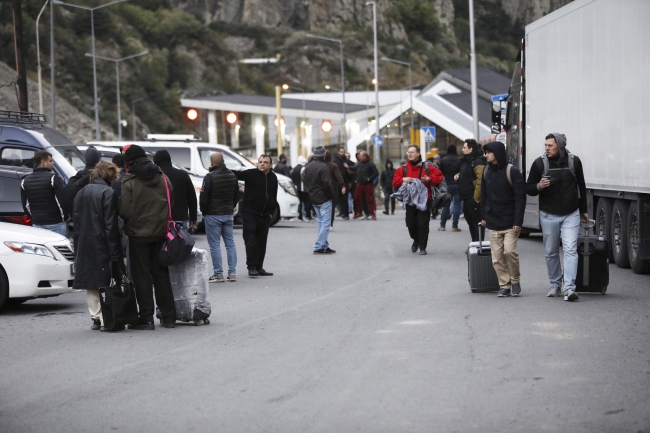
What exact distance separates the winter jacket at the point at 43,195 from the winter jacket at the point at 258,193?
2.70 meters

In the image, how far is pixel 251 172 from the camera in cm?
1648

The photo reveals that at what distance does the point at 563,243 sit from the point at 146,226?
465cm

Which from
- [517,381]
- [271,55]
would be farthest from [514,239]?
[271,55]

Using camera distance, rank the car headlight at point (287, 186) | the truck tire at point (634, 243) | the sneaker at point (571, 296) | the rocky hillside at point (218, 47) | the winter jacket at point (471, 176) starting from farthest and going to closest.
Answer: the rocky hillside at point (218, 47) → the car headlight at point (287, 186) → the winter jacket at point (471, 176) → the truck tire at point (634, 243) → the sneaker at point (571, 296)

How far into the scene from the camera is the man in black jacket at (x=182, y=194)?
1402cm

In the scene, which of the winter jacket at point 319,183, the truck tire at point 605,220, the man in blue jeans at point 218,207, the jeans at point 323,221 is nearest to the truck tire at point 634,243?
the truck tire at point 605,220

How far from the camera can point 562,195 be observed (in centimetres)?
1238

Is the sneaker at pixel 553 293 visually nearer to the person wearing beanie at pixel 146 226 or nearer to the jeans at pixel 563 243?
the jeans at pixel 563 243

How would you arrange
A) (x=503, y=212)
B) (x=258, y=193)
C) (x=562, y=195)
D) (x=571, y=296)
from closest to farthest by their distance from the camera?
(x=571, y=296), (x=562, y=195), (x=503, y=212), (x=258, y=193)

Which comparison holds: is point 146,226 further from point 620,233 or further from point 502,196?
point 620,233

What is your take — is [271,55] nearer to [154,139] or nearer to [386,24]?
[386,24]

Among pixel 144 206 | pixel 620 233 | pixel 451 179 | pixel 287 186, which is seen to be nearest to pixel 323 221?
pixel 620 233

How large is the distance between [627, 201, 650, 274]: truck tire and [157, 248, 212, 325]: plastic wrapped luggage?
638 cm

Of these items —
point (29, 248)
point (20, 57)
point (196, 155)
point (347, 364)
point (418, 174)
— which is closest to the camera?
point (347, 364)
